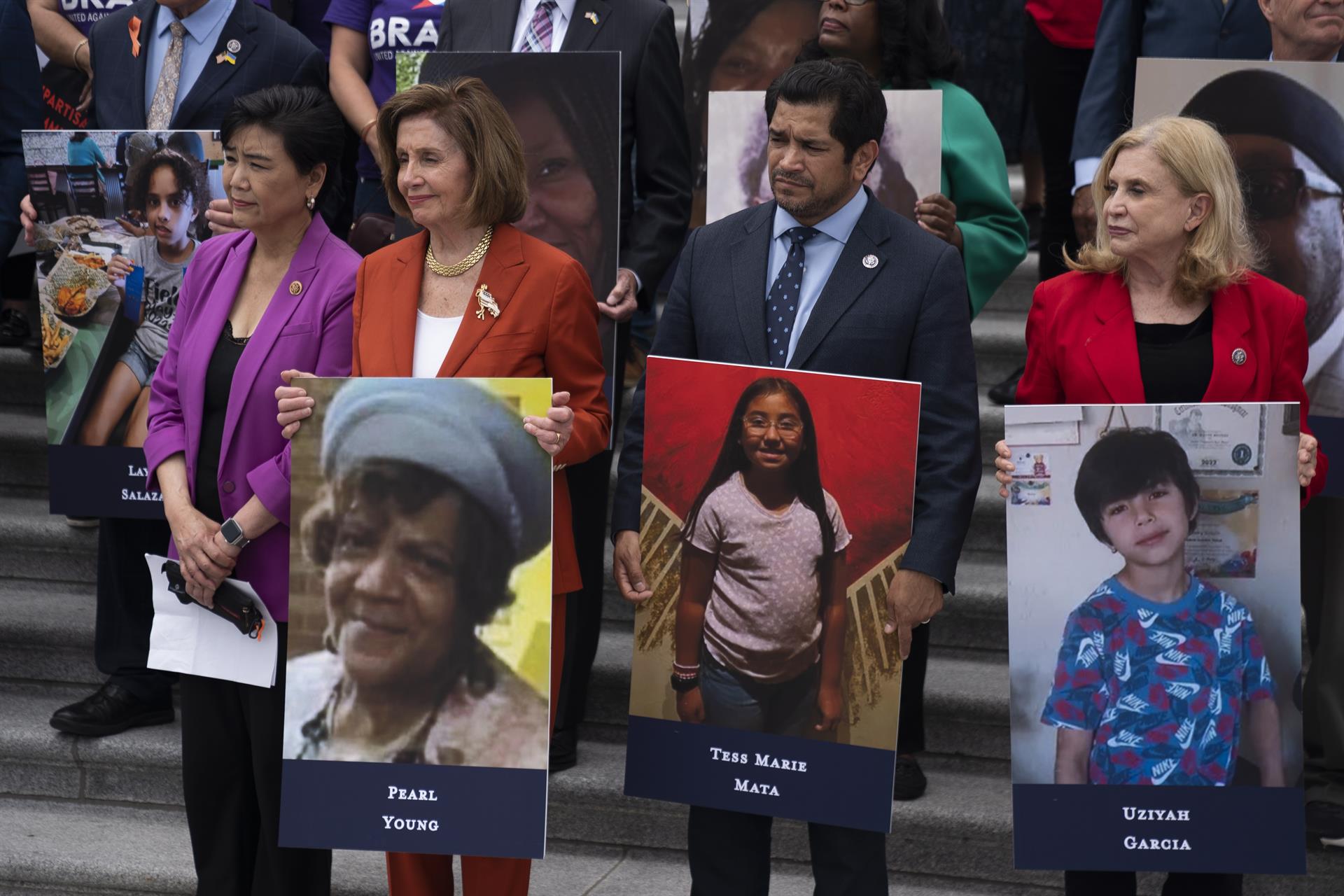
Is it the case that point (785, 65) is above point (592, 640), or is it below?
above

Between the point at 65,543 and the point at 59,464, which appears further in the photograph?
the point at 65,543

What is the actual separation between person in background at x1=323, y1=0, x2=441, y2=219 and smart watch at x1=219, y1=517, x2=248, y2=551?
4.78 ft

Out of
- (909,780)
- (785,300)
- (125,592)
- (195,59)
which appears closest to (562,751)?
(909,780)

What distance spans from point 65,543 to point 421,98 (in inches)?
119

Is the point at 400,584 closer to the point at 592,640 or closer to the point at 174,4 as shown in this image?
the point at 592,640

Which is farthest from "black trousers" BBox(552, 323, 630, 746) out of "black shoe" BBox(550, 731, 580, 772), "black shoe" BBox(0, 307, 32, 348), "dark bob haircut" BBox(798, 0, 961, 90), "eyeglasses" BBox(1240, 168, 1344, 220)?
"black shoe" BBox(0, 307, 32, 348)

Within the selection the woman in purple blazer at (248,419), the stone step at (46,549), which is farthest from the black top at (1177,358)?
the stone step at (46,549)

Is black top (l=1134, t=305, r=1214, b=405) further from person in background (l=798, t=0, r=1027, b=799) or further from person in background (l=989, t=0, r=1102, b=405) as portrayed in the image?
person in background (l=989, t=0, r=1102, b=405)

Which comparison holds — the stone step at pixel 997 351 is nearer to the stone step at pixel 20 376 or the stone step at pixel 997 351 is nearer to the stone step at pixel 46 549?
the stone step at pixel 46 549

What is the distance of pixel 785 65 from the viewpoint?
4.57 metres

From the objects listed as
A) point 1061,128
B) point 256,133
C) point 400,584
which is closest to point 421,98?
point 256,133

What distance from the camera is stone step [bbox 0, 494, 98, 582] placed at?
18.3 ft

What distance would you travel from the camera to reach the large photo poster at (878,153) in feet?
12.8

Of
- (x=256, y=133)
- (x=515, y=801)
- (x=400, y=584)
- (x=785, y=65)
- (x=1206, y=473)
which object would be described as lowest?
(x=515, y=801)
